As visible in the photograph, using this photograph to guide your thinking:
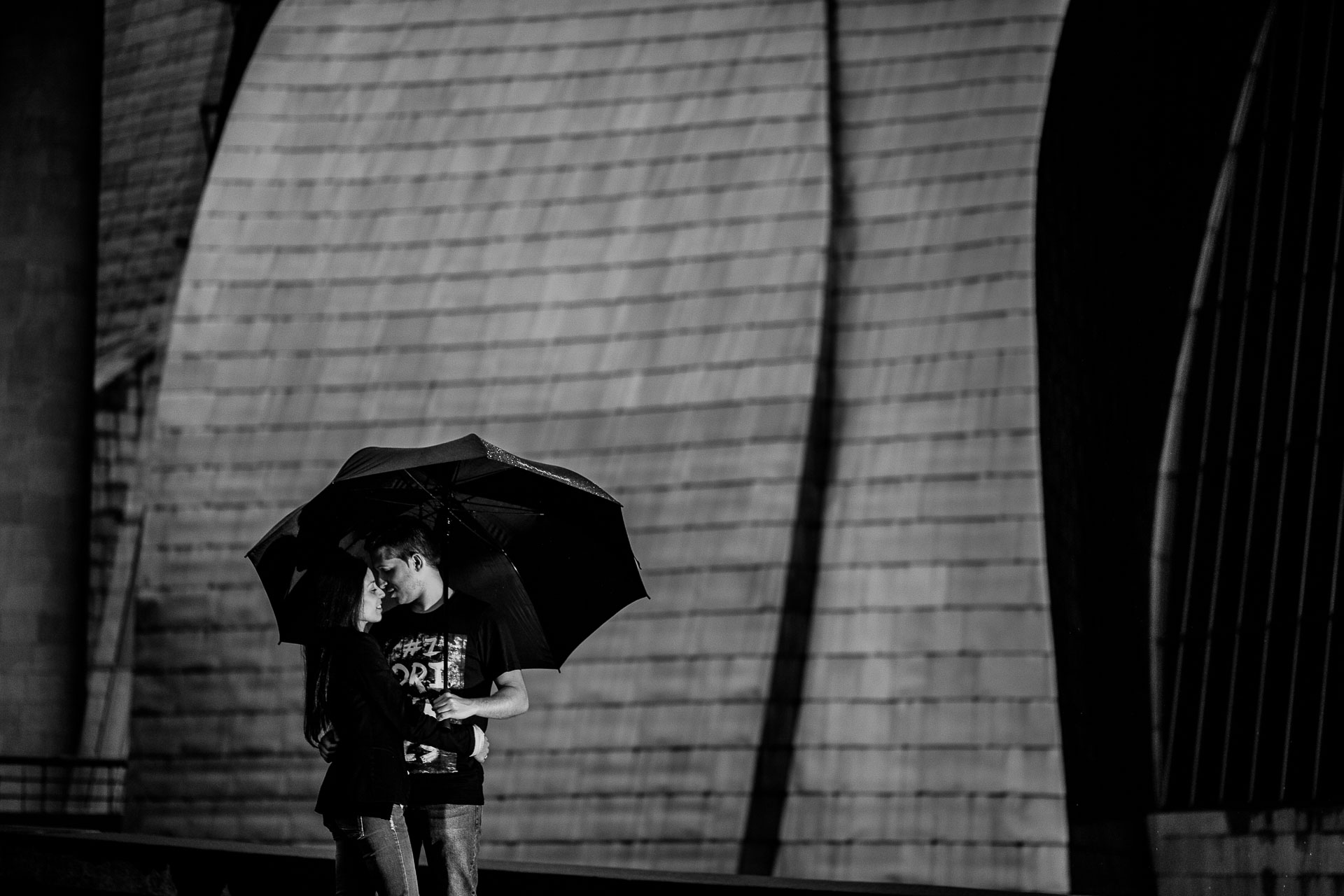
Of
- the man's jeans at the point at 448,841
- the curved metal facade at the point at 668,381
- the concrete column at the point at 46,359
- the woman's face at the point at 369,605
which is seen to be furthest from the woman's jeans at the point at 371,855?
the concrete column at the point at 46,359

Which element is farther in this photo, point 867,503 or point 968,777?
point 867,503

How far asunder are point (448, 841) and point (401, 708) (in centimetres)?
58

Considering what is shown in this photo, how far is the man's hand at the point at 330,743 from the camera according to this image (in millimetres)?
5883

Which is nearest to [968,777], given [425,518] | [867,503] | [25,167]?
[867,503]

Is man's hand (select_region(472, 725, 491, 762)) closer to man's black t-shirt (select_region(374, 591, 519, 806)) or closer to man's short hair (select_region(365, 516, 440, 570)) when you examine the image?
man's black t-shirt (select_region(374, 591, 519, 806))

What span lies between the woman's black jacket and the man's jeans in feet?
0.86

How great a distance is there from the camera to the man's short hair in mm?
6113

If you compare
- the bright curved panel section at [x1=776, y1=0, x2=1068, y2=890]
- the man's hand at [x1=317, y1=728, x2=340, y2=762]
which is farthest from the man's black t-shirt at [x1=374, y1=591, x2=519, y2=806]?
the bright curved panel section at [x1=776, y1=0, x2=1068, y2=890]

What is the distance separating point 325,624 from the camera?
604 centimetres

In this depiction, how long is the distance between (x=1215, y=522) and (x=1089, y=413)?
187 cm

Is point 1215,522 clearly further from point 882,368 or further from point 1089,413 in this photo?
point 882,368

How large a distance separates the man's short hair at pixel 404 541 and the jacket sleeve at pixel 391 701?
37cm

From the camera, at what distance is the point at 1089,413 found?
19062 mm

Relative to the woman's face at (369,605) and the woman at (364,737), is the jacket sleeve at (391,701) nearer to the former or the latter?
the woman at (364,737)
